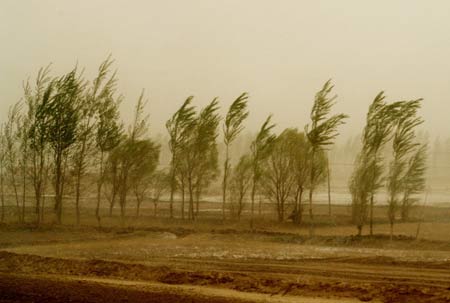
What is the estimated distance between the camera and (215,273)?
15477 millimetres

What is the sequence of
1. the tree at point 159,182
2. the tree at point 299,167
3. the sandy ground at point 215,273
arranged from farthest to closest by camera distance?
the tree at point 159,182
the tree at point 299,167
the sandy ground at point 215,273

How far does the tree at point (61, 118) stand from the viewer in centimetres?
3331

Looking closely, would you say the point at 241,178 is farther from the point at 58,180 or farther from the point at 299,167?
the point at 58,180

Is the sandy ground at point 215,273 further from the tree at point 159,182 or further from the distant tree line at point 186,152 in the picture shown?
the tree at point 159,182

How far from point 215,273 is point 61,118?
2200 centimetres

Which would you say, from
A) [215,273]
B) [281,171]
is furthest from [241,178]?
[215,273]

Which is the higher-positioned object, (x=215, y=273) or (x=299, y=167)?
(x=299, y=167)

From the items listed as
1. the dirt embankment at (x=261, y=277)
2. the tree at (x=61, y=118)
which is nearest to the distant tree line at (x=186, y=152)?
the tree at (x=61, y=118)

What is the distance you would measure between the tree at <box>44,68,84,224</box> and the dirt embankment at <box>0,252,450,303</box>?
1565 centimetres

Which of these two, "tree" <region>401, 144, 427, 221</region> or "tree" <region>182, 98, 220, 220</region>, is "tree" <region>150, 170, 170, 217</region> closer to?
"tree" <region>182, 98, 220, 220</region>

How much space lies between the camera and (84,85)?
3469 centimetres

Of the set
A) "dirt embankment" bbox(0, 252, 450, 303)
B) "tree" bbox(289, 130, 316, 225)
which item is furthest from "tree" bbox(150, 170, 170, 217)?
"dirt embankment" bbox(0, 252, 450, 303)

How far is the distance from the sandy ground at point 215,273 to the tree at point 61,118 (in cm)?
936

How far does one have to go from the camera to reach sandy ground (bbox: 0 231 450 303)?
12.8m
